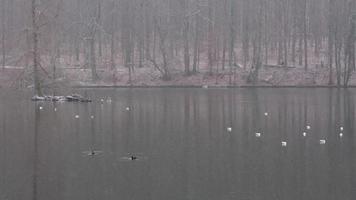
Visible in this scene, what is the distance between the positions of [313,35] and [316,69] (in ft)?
33.1

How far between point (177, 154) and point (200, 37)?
50.4 m

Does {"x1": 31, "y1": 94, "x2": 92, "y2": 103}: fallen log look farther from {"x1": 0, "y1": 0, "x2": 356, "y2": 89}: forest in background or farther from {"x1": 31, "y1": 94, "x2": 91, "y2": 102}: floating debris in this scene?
{"x1": 0, "y1": 0, "x2": 356, "y2": 89}: forest in background

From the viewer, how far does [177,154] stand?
676 inches

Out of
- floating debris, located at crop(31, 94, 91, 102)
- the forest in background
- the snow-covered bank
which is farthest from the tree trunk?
the forest in background

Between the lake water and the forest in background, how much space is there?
28217 millimetres

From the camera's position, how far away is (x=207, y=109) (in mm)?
31656

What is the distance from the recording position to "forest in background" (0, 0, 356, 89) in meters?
58.3

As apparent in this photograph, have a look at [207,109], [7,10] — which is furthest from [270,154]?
[7,10]

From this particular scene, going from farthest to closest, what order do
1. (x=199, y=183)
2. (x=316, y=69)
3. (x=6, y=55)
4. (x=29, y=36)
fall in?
1. (x=6, y=55)
2. (x=316, y=69)
3. (x=29, y=36)
4. (x=199, y=183)

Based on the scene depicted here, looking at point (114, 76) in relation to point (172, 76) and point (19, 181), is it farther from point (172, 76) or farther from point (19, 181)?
point (19, 181)

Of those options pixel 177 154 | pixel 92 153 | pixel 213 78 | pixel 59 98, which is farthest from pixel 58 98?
pixel 177 154

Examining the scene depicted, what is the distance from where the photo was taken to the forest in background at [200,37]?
58.3m

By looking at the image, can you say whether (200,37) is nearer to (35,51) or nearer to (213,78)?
(213,78)

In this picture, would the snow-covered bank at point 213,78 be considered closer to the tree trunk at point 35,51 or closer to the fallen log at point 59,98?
the tree trunk at point 35,51
